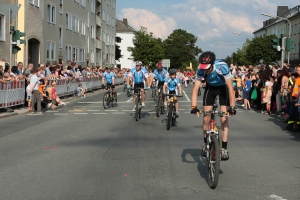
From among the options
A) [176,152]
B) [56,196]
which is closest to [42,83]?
[176,152]

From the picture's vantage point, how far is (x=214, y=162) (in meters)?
6.75

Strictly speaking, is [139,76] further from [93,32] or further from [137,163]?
[93,32]

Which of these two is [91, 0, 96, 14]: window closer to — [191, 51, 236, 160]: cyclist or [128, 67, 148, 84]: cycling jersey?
[128, 67, 148, 84]: cycling jersey

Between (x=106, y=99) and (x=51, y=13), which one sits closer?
(x=106, y=99)

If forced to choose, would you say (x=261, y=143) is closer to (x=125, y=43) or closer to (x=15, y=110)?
(x=15, y=110)

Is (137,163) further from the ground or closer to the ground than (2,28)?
closer to the ground

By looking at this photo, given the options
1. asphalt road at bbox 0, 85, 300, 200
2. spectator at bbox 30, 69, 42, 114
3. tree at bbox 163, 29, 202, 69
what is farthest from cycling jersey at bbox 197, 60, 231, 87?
tree at bbox 163, 29, 202, 69

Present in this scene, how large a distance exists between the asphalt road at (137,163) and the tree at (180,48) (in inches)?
4684

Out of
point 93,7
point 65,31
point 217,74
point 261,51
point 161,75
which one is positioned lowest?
point 161,75

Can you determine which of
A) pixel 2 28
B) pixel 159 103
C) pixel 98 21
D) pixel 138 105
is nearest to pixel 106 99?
pixel 159 103

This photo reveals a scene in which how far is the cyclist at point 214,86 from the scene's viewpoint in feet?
23.6

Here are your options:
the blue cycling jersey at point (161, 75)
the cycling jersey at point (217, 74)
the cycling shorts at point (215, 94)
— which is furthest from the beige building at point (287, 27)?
the cycling jersey at point (217, 74)

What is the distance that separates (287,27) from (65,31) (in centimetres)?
5457

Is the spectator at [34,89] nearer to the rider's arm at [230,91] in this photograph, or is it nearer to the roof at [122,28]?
the rider's arm at [230,91]
